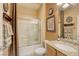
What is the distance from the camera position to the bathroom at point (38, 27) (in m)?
1.44

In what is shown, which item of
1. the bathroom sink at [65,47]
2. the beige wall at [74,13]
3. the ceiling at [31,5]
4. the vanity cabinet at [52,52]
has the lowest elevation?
the vanity cabinet at [52,52]

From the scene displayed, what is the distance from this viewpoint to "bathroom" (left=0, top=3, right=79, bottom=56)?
144cm

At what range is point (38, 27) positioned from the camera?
147 cm

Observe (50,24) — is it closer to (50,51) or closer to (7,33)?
(50,51)

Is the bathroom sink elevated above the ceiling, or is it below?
below

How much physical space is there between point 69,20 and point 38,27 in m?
0.33

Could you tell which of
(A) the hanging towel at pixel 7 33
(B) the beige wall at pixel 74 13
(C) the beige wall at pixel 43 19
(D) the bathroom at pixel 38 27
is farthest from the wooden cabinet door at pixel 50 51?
(A) the hanging towel at pixel 7 33

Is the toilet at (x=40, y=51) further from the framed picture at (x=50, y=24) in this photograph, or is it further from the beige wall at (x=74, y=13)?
the beige wall at (x=74, y=13)

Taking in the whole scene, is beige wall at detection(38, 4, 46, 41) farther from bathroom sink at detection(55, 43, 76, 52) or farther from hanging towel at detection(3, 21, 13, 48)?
hanging towel at detection(3, 21, 13, 48)

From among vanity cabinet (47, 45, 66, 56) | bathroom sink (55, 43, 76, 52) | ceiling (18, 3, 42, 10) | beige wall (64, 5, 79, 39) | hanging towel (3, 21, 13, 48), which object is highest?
ceiling (18, 3, 42, 10)

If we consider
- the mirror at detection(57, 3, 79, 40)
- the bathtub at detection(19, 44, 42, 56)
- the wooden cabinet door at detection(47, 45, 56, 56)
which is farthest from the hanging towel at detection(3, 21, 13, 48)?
the mirror at detection(57, 3, 79, 40)

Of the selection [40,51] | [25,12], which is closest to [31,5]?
[25,12]

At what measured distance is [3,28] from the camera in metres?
1.43

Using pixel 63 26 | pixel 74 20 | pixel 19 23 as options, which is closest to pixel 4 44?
pixel 19 23
